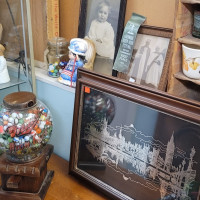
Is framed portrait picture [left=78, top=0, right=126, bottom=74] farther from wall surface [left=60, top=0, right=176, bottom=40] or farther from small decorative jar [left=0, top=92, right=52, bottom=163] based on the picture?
small decorative jar [left=0, top=92, right=52, bottom=163]

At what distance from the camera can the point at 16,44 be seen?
4.00 ft

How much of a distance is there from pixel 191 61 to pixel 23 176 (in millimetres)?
706

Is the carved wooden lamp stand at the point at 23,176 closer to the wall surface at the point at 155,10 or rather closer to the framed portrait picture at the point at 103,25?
the framed portrait picture at the point at 103,25

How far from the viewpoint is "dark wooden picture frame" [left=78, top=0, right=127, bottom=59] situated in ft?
3.28

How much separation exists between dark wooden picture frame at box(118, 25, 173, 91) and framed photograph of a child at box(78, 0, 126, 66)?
9 centimetres

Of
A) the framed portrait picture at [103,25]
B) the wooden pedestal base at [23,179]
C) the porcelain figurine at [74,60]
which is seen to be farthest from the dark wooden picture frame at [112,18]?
the wooden pedestal base at [23,179]

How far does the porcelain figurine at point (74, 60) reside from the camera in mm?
1053

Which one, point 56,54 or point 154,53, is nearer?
point 154,53

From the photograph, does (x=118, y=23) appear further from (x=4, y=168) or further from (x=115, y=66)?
(x=4, y=168)

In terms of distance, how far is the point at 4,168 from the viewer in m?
0.94

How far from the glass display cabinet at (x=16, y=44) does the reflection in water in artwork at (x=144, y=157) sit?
1.41 ft

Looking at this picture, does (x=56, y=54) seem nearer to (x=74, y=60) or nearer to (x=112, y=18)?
(x=74, y=60)

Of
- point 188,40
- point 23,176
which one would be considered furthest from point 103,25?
point 23,176

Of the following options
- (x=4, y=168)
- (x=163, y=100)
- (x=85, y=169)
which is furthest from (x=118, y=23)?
(x=4, y=168)
